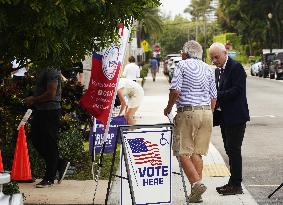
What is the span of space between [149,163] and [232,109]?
1.91 metres

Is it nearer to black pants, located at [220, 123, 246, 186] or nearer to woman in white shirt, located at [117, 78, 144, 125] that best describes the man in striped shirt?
black pants, located at [220, 123, 246, 186]

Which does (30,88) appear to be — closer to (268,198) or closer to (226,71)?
(226,71)

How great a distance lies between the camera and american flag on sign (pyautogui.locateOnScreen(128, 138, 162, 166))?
6.83m

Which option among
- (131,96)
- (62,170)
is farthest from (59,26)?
(131,96)

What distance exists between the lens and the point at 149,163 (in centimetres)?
689

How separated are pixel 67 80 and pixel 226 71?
3.38 m

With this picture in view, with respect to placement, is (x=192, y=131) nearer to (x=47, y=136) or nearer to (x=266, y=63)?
(x=47, y=136)

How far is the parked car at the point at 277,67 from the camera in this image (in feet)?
152

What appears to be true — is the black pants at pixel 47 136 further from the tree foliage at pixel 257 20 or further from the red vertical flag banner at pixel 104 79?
the tree foliage at pixel 257 20

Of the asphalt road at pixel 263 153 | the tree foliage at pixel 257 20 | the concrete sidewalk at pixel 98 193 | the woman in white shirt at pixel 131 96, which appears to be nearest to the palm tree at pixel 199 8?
the tree foliage at pixel 257 20

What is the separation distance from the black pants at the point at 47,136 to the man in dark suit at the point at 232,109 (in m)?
2.03

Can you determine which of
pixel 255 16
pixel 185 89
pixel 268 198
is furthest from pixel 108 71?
pixel 255 16

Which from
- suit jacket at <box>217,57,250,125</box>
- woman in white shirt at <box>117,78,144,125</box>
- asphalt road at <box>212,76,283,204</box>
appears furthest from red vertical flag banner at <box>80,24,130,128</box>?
woman in white shirt at <box>117,78,144,125</box>

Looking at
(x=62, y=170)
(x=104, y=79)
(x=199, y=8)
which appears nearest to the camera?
(x=104, y=79)
